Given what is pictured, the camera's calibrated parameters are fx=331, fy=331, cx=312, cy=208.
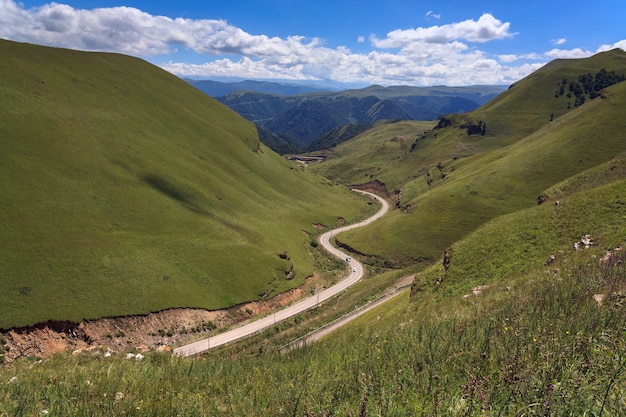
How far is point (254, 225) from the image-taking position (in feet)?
353

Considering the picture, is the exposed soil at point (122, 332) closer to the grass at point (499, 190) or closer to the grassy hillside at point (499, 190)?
the grassy hillside at point (499, 190)

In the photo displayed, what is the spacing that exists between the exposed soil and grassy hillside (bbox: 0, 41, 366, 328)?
1737 millimetres

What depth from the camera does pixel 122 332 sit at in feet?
182

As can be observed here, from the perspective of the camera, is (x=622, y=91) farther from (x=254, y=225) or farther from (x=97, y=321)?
(x=97, y=321)

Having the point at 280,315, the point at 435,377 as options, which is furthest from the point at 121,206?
the point at 435,377

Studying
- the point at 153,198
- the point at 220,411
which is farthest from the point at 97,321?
the point at 220,411

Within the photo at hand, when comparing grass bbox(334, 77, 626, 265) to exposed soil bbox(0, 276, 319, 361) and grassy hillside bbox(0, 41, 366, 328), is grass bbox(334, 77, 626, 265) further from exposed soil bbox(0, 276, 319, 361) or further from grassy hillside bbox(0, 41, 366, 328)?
exposed soil bbox(0, 276, 319, 361)

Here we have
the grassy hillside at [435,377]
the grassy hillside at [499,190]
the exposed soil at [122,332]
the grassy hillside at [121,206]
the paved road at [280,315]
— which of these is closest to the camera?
the grassy hillside at [435,377]

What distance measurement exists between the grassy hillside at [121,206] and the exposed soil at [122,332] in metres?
1.74

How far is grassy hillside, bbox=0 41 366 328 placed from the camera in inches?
2271

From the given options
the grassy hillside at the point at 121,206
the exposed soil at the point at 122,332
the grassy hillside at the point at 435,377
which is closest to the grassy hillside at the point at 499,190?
the grassy hillside at the point at 121,206

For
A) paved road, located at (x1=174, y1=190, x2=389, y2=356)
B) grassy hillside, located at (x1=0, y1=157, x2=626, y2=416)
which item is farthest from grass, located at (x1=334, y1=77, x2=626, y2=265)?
grassy hillside, located at (x1=0, y1=157, x2=626, y2=416)

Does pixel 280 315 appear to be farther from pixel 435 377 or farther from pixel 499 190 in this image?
pixel 499 190

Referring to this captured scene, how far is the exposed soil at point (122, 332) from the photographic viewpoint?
1848 inches
